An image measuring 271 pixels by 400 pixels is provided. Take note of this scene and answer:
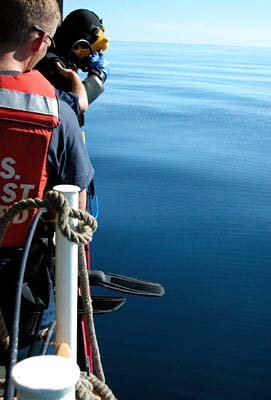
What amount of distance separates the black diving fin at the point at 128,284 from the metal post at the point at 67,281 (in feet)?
1.54

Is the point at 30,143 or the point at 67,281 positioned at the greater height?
the point at 30,143

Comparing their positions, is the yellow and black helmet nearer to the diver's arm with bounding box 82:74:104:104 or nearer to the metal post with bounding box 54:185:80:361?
the diver's arm with bounding box 82:74:104:104

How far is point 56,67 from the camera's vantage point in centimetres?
221

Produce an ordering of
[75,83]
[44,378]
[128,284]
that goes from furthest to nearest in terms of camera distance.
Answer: [75,83] → [128,284] → [44,378]

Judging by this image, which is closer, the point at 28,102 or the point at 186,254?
the point at 28,102

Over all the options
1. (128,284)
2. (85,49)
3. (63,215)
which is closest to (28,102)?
(63,215)

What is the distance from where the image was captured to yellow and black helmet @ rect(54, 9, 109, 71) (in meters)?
2.49

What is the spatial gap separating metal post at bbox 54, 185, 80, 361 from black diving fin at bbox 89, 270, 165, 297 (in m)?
0.47

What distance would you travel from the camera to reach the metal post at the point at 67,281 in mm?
1206

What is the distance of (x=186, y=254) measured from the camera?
689cm

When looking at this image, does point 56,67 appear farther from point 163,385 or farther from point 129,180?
point 129,180

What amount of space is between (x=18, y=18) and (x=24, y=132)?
0.28m

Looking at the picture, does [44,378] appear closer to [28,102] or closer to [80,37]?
[28,102]

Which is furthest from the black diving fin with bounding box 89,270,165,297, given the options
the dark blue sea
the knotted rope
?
the dark blue sea
